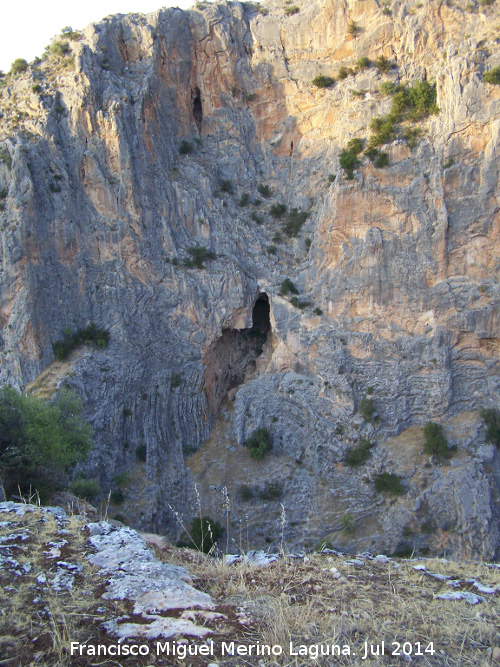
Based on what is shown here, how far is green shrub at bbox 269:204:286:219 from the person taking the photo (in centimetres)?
3084

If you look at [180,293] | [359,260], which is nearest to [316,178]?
[359,260]

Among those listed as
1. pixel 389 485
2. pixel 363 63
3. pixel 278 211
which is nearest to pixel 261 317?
pixel 278 211

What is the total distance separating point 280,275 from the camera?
28828 mm

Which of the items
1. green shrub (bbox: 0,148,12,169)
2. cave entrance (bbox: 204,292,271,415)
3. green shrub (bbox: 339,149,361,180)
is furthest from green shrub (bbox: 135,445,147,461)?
green shrub (bbox: 339,149,361,180)

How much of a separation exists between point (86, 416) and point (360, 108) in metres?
25.2

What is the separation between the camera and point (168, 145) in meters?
29.5

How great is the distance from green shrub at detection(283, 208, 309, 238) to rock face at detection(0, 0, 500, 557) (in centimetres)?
42

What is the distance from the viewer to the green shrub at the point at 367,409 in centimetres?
2536

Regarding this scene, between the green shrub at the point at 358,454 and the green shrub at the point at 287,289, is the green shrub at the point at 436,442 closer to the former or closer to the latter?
the green shrub at the point at 358,454

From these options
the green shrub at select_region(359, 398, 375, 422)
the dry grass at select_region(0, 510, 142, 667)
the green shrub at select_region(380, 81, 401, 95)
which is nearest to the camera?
the dry grass at select_region(0, 510, 142, 667)

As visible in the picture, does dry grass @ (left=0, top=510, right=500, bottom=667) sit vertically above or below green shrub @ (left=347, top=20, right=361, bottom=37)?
below

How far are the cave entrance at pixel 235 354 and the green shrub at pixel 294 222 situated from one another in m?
4.72

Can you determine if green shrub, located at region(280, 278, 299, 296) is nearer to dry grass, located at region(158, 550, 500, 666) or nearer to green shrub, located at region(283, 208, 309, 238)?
green shrub, located at region(283, 208, 309, 238)

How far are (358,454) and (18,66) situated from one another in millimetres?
31873
